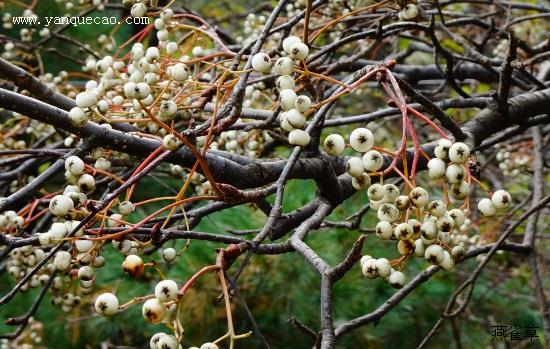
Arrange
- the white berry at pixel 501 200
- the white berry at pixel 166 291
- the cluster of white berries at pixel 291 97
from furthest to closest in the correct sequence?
the white berry at pixel 501 200
the cluster of white berries at pixel 291 97
the white berry at pixel 166 291

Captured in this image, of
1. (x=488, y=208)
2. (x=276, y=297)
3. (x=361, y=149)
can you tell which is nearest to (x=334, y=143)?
(x=361, y=149)

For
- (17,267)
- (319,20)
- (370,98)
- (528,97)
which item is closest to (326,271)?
(528,97)

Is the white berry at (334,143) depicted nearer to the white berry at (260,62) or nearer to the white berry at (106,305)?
the white berry at (260,62)

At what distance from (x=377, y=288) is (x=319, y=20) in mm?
1122

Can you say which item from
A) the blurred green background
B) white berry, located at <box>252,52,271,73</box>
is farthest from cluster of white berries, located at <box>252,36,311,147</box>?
the blurred green background

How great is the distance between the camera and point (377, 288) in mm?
2414

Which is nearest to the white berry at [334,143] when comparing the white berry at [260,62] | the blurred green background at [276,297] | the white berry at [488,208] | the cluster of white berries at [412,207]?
the cluster of white berries at [412,207]

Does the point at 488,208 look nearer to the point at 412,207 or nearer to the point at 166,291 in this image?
the point at 412,207

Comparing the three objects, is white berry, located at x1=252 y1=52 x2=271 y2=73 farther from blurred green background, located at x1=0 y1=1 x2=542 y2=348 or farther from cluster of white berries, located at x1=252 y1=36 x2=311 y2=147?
blurred green background, located at x1=0 y1=1 x2=542 y2=348

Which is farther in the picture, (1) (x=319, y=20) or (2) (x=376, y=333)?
(2) (x=376, y=333)

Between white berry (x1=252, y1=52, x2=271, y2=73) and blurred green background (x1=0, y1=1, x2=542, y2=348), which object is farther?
blurred green background (x1=0, y1=1, x2=542, y2=348)

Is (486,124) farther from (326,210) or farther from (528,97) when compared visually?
(326,210)

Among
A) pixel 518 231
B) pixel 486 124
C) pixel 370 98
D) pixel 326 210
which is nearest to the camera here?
Result: pixel 326 210

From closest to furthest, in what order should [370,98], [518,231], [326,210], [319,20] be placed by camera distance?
[326,210]
[319,20]
[518,231]
[370,98]
